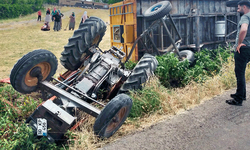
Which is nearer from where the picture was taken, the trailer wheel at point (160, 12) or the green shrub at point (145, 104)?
the green shrub at point (145, 104)

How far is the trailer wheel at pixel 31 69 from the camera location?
434 centimetres

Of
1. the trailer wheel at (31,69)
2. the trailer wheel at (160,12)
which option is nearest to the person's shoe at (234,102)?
the trailer wheel at (160,12)

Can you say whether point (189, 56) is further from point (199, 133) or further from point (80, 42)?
point (199, 133)

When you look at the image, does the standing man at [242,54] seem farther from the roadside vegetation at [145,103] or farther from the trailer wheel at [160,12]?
the trailer wheel at [160,12]

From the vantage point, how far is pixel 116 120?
155 inches

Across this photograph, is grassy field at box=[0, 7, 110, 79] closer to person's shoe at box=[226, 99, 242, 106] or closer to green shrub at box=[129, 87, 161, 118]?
green shrub at box=[129, 87, 161, 118]

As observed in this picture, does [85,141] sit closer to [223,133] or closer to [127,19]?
[223,133]

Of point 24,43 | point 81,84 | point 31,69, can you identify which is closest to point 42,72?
point 31,69

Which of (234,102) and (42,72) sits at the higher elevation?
(42,72)

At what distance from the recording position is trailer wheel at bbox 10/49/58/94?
4336 millimetres

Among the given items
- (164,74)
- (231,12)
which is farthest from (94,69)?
(231,12)

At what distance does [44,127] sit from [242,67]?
3.70m

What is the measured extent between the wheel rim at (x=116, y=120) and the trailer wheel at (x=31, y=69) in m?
1.88

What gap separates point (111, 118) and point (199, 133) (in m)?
1.37
